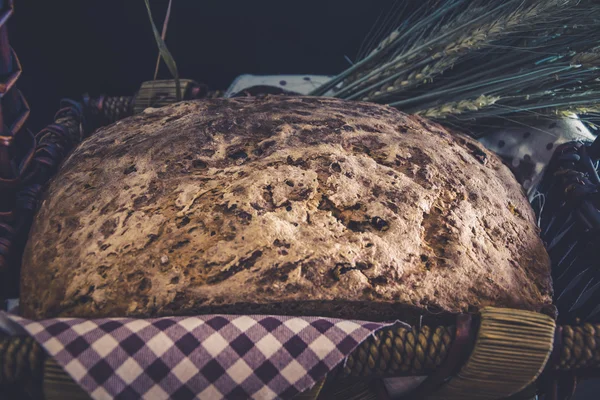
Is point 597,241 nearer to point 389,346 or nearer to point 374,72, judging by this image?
point 389,346

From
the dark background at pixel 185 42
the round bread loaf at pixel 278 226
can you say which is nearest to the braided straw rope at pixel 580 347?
the round bread loaf at pixel 278 226

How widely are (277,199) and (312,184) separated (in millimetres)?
70

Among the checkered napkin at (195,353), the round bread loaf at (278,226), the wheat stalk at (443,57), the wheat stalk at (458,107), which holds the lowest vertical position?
the checkered napkin at (195,353)

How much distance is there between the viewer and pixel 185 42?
5.50ft

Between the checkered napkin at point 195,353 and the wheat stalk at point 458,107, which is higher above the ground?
the wheat stalk at point 458,107

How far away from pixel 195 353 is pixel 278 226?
22cm

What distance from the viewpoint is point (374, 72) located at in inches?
46.3

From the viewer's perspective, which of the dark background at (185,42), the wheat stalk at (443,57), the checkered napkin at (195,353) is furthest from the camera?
the dark background at (185,42)

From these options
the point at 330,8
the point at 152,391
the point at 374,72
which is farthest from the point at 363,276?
the point at 330,8

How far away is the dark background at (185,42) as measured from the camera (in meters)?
1.46

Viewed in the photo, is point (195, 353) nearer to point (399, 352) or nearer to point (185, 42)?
point (399, 352)

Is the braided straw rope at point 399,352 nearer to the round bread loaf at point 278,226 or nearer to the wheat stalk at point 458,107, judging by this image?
the round bread loaf at point 278,226

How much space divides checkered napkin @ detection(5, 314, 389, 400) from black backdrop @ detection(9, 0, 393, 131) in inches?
44.5

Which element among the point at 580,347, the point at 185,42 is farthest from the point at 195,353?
the point at 185,42
